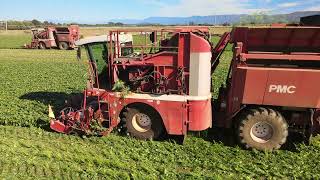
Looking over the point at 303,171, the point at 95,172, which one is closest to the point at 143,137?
Answer: the point at 95,172

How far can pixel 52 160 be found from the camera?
8.16 metres

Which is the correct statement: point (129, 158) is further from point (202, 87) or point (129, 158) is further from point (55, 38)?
point (55, 38)

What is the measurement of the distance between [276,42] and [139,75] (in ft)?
10.8

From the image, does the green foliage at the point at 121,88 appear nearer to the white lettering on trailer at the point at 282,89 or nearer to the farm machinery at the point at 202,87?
the farm machinery at the point at 202,87

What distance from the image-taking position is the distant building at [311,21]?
34.3ft

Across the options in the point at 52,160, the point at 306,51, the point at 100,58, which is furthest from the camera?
the point at 100,58

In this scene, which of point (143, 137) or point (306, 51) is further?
point (143, 137)

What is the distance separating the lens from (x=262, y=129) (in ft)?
28.9

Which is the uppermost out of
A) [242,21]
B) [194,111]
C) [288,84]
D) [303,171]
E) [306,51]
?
[242,21]

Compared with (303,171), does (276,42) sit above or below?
above

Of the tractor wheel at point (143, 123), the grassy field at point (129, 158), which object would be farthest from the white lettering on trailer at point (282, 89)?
the tractor wheel at point (143, 123)

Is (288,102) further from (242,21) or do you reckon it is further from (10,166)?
(10,166)

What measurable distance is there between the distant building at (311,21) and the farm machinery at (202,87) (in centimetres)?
215

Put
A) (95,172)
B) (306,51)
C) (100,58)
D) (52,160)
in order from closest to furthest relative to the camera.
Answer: (95,172) < (52,160) < (306,51) < (100,58)
